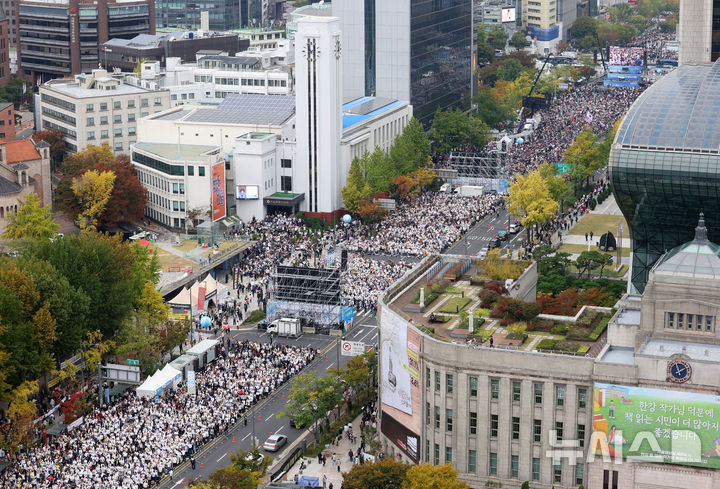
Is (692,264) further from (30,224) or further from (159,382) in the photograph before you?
(30,224)

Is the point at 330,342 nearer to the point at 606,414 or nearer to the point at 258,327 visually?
the point at 258,327

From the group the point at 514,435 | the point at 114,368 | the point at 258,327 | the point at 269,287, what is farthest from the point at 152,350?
the point at 514,435

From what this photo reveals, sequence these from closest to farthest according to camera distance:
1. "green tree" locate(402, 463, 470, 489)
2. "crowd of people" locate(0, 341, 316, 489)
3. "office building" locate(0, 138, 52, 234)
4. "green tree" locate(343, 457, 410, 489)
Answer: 1. "green tree" locate(402, 463, 470, 489)
2. "green tree" locate(343, 457, 410, 489)
3. "crowd of people" locate(0, 341, 316, 489)
4. "office building" locate(0, 138, 52, 234)

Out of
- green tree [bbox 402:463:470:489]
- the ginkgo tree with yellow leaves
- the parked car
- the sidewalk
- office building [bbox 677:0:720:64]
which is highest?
office building [bbox 677:0:720:64]

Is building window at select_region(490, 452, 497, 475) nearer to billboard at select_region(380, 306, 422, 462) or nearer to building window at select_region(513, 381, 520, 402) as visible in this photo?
building window at select_region(513, 381, 520, 402)

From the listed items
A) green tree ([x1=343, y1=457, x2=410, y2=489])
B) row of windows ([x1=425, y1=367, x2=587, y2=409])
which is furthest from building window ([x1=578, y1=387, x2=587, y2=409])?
green tree ([x1=343, y1=457, x2=410, y2=489])

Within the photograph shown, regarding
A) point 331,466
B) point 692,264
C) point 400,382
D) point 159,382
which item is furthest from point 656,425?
point 159,382

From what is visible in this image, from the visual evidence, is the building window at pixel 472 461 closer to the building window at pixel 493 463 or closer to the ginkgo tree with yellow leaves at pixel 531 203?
the building window at pixel 493 463
